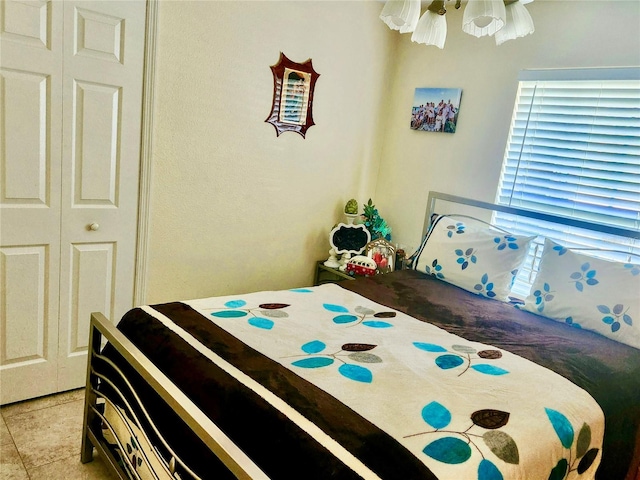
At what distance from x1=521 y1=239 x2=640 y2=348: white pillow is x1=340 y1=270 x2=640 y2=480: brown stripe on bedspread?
0.18 ft

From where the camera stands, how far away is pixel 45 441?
2.05 m

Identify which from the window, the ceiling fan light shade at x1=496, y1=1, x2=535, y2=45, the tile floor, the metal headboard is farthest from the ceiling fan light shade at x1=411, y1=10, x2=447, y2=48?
the tile floor

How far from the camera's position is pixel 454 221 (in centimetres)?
293

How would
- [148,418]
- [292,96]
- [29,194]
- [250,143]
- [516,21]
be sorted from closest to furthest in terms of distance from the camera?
[148,418], [516,21], [29,194], [250,143], [292,96]

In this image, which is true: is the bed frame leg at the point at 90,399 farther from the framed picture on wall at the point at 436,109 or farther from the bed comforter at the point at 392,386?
the framed picture on wall at the point at 436,109

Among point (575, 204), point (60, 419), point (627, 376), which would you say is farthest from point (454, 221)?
point (60, 419)

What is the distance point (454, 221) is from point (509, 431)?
69.2 inches

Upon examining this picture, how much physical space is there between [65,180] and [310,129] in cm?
155

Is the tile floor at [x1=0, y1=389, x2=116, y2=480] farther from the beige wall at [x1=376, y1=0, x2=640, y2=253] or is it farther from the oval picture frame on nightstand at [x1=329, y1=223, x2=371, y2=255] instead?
the beige wall at [x1=376, y1=0, x2=640, y2=253]

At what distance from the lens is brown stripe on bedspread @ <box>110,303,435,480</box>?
1122 millimetres

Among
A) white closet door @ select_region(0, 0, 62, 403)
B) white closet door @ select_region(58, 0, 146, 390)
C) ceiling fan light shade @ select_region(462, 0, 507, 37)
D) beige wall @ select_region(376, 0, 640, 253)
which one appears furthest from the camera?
beige wall @ select_region(376, 0, 640, 253)

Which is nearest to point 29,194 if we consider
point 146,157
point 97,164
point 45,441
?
point 97,164

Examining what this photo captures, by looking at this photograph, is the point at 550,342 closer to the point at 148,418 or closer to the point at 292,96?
the point at 148,418

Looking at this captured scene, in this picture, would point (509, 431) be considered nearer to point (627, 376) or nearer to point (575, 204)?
point (627, 376)
